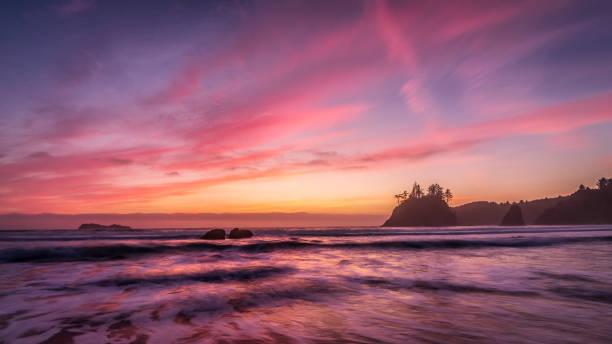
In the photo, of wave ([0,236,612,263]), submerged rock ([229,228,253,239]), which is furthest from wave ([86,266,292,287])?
submerged rock ([229,228,253,239])

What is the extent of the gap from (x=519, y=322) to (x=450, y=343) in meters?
1.76

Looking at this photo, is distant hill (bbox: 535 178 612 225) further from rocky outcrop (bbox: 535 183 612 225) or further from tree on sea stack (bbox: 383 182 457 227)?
tree on sea stack (bbox: 383 182 457 227)

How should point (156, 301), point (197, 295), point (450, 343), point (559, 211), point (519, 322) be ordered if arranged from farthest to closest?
point (559, 211) → point (197, 295) → point (156, 301) → point (519, 322) → point (450, 343)

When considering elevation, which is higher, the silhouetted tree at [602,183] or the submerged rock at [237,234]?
the silhouetted tree at [602,183]

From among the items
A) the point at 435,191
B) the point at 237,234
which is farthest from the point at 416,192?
the point at 237,234

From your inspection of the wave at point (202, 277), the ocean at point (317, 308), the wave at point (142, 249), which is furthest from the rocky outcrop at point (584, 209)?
the wave at point (202, 277)

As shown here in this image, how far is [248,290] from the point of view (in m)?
7.92

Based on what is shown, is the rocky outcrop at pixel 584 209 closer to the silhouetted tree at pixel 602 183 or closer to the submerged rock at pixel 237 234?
the silhouetted tree at pixel 602 183

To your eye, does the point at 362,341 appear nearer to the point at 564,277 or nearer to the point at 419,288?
the point at 419,288

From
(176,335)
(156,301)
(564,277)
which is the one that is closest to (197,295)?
(156,301)

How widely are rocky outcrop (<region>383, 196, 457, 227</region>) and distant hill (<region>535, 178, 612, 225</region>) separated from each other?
37264 millimetres

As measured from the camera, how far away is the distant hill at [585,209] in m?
118

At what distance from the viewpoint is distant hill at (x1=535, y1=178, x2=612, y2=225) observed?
117875 mm

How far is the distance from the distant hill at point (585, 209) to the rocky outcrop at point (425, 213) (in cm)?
3726
